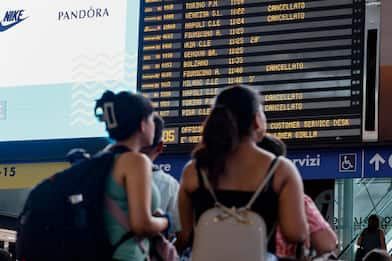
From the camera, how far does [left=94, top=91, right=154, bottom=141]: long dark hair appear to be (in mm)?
3312

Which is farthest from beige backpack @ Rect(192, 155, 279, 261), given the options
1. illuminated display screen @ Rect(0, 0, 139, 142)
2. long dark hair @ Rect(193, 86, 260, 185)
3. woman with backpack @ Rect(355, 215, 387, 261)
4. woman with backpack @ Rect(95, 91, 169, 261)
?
woman with backpack @ Rect(355, 215, 387, 261)

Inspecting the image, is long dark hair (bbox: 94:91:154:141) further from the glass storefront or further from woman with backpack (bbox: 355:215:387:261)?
woman with backpack (bbox: 355:215:387:261)

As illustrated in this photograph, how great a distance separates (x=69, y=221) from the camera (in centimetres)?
320

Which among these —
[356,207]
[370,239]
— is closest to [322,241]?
[370,239]

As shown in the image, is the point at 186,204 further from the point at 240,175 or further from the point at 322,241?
the point at 322,241

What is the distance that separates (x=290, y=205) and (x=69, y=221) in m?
0.84

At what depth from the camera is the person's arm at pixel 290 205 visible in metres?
2.98

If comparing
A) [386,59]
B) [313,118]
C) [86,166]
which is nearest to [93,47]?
[313,118]

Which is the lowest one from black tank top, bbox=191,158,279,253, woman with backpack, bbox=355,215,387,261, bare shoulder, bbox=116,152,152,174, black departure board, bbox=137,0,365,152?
woman with backpack, bbox=355,215,387,261

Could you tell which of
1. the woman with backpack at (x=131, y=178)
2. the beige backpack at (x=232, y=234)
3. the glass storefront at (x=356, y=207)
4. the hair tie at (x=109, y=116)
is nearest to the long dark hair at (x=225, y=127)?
the beige backpack at (x=232, y=234)

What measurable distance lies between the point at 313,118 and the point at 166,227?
2.76 metres

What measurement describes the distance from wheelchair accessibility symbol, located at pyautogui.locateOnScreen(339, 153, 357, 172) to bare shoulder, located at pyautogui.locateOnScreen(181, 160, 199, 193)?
2.88 m

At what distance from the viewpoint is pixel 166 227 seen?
3.35 meters

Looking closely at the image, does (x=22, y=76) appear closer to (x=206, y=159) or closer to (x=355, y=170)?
(x=355, y=170)
